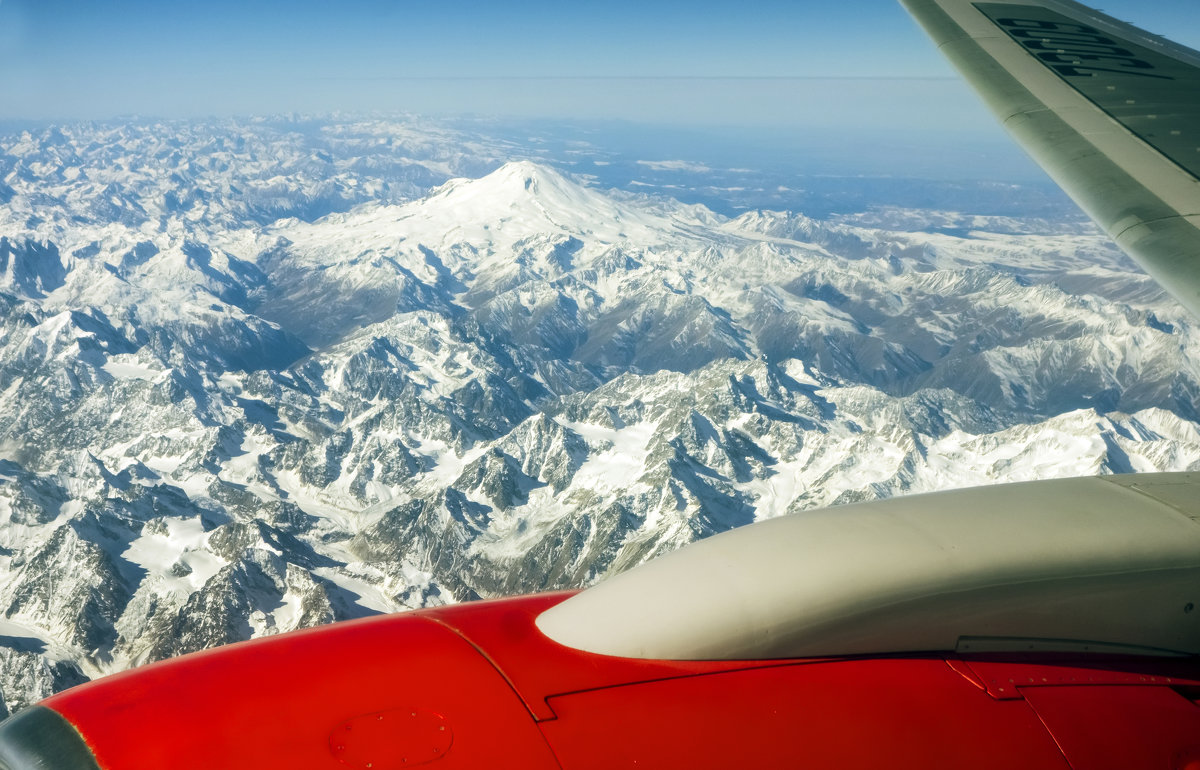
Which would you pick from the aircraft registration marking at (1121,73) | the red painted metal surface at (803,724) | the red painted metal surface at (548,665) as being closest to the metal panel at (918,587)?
the red painted metal surface at (548,665)

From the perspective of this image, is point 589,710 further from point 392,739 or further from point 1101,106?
point 1101,106

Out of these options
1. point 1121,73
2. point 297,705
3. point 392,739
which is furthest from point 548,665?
point 1121,73

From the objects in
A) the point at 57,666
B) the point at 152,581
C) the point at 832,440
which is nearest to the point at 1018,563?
the point at 57,666

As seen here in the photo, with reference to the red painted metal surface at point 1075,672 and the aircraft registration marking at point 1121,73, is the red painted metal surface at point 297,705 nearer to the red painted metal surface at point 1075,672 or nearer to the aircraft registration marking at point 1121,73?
the red painted metal surface at point 1075,672

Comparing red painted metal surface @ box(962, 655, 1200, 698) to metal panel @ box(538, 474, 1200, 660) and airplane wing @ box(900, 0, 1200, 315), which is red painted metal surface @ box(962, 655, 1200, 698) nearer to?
metal panel @ box(538, 474, 1200, 660)

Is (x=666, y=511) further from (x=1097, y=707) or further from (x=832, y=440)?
(x=1097, y=707)

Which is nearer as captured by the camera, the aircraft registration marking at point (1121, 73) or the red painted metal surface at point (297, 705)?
the red painted metal surface at point (297, 705)

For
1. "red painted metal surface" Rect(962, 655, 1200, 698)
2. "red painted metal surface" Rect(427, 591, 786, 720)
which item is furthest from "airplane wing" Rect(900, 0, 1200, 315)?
"red painted metal surface" Rect(427, 591, 786, 720)
